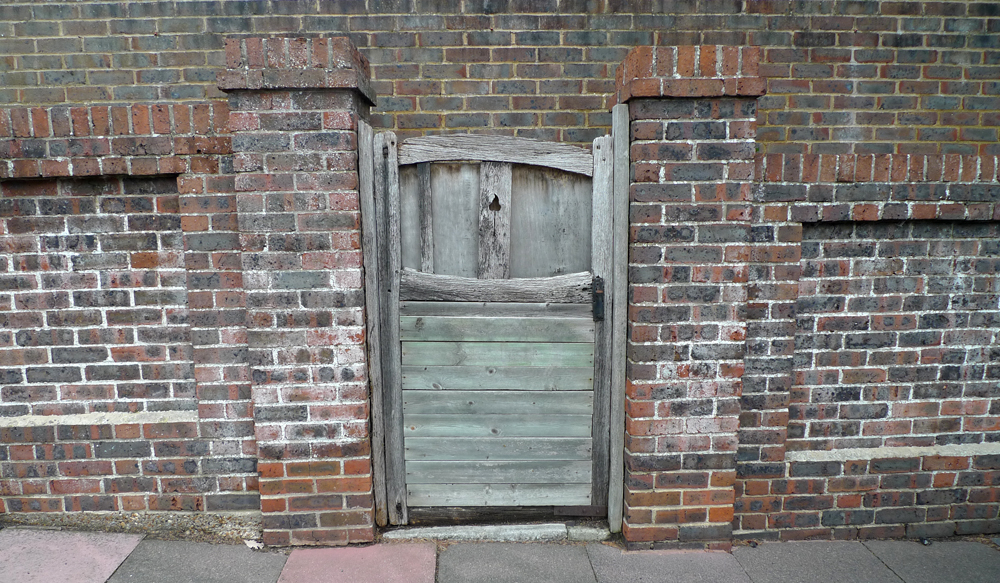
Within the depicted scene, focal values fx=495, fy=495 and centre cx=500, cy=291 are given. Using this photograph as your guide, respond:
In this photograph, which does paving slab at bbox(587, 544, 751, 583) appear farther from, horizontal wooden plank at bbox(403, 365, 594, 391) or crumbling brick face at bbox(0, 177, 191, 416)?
crumbling brick face at bbox(0, 177, 191, 416)

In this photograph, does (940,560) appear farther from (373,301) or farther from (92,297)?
(92,297)

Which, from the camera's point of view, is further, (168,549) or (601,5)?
(601,5)

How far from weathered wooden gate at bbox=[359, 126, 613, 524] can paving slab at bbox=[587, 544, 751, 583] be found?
0.26m

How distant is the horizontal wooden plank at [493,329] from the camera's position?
234 cm

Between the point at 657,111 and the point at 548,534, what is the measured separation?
2022mm

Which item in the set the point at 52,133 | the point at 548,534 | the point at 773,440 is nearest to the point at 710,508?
the point at 773,440

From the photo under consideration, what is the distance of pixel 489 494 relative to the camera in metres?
2.46

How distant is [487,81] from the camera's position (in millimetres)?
3086

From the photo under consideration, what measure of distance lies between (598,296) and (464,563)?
4.45 feet

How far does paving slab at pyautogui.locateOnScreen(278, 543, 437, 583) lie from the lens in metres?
2.12

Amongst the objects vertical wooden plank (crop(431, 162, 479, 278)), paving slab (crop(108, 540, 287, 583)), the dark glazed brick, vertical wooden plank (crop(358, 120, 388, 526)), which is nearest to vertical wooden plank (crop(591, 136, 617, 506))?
vertical wooden plank (crop(431, 162, 479, 278))

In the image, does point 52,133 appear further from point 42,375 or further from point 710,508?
point 710,508

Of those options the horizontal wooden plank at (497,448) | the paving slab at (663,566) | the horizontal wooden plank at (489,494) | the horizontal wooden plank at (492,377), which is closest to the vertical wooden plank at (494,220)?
the horizontal wooden plank at (492,377)

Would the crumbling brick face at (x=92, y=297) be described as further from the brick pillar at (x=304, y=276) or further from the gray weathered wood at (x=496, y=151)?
the gray weathered wood at (x=496, y=151)
